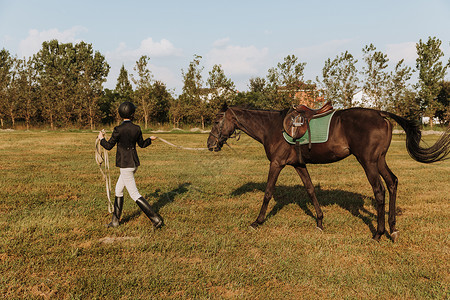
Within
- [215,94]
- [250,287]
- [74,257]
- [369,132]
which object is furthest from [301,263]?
[215,94]

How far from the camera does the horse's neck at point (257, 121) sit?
6379 millimetres

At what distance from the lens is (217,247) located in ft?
16.3

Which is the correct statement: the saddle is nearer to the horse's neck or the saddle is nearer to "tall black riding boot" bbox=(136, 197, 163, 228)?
the horse's neck

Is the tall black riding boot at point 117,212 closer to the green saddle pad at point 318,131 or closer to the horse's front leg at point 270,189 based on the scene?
the horse's front leg at point 270,189

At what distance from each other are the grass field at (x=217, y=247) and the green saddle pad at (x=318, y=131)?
1.78 m

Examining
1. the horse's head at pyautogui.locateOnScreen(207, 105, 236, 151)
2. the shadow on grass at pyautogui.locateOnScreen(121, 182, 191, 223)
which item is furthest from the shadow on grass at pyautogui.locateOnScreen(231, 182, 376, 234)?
the horse's head at pyautogui.locateOnScreen(207, 105, 236, 151)

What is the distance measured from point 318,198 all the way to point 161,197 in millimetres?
4397

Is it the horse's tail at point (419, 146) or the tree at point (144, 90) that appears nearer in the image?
the horse's tail at point (419, 146)

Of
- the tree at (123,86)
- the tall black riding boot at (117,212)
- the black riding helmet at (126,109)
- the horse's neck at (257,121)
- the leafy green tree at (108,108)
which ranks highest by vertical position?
the tree at (123,86)

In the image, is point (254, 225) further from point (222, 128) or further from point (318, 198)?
point (318, 198)

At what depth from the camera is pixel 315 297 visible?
3670 mm

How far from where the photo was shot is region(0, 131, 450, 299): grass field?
150 inches

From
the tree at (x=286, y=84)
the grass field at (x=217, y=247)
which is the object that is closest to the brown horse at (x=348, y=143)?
the grass field at (x=217, y=247)

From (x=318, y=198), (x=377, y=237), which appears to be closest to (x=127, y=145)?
(x=377, y=237)
